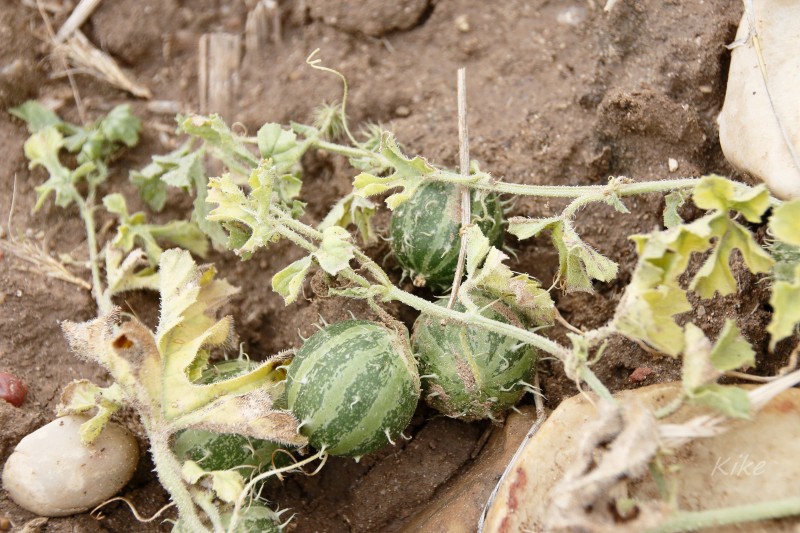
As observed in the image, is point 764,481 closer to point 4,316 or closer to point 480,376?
point 480,376

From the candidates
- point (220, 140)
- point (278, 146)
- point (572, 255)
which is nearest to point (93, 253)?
point (220, 140)

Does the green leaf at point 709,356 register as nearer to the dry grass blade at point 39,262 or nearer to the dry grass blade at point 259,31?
the dry grass blade at point 39,262

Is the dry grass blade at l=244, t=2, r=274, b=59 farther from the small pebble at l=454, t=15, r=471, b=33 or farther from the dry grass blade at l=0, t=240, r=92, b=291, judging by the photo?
the dry grass blade at l=0, t=240, r=92, b=291

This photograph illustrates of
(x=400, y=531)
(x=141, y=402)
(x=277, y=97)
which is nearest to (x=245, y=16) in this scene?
(x=277, y=97)

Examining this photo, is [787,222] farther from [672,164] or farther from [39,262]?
[39,262]

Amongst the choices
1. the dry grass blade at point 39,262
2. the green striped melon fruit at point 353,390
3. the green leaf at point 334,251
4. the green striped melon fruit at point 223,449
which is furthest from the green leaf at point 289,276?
the dry grass blade at point 39,262

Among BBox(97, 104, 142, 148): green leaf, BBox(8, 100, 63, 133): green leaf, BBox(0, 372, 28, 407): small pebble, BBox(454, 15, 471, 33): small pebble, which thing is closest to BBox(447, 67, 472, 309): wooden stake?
BBox(454, 15, 471, 33): small pebble
